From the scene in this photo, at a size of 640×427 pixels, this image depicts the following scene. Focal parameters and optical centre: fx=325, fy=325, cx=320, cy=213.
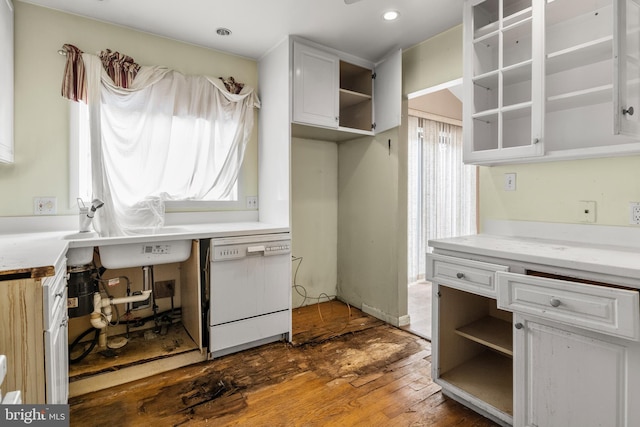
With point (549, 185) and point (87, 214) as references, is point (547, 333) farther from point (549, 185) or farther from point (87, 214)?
point (87, 214)

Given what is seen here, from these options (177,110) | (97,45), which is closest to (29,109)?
(97,45)

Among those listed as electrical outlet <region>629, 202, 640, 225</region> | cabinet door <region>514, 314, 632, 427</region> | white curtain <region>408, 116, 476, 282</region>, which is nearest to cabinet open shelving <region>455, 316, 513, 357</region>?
cabinet door <region>514, 314, 632, 427</region>

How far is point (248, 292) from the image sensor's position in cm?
241

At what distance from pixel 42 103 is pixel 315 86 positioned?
1920 millimetres

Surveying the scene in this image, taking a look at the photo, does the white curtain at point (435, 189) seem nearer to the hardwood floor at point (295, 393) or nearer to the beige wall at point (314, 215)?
the beige wall at point (314, 215)

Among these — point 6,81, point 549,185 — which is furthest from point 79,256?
point 549,185

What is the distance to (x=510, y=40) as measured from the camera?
2.03 meters

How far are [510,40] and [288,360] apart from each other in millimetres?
2573

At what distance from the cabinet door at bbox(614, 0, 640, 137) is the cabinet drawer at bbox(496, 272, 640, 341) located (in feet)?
2.06

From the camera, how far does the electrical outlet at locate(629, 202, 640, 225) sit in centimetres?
160

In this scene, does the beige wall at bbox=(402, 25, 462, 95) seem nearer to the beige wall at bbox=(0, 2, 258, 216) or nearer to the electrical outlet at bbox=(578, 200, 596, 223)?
the electrical outlet at bbox=(578, 200, 596, 223)

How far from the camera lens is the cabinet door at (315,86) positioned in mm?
2594

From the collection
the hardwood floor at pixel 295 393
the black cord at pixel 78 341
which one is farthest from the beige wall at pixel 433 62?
the black cord at pixel 78 341

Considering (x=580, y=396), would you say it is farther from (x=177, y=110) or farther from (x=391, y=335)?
(x=177, y=110)
